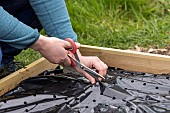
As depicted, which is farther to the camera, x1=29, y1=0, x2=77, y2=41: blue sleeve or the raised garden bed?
x1=29, y1=0, x2=77, y2=41: blue sleeve

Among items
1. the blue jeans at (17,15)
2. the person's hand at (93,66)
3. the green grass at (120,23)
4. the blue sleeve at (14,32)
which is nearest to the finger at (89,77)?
the person's hand at (93,66)

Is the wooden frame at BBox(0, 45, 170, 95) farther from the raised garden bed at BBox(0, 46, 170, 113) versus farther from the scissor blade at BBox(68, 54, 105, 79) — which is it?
the scissor blade at BBox(68, 54, 105, 79)

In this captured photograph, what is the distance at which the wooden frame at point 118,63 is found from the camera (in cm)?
178

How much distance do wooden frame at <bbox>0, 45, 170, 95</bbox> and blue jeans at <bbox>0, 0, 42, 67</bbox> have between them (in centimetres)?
13

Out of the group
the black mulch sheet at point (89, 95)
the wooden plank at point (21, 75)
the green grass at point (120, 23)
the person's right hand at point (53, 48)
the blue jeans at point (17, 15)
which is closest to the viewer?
the black mulch sheet at point (89, 95)

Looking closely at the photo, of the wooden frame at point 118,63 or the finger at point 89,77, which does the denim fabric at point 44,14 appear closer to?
the wooden frame at point 118,63

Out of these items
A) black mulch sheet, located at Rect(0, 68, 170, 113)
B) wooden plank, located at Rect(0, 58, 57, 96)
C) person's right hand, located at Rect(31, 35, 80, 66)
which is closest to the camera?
black mulch sheet, located at Rect(0, 68, 170, 113)

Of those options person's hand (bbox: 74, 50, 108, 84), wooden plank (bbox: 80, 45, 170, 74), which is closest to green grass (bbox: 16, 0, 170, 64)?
wooden plank (bbox: 80, 45, 170, 74)

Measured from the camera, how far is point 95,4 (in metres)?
3.18

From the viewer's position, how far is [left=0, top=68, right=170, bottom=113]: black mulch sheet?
1.47 metres

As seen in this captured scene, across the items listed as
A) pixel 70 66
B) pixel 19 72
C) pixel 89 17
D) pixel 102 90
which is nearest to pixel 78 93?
pixel 102 90

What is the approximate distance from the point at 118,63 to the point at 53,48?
16.2 inches

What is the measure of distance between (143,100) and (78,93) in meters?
0.23

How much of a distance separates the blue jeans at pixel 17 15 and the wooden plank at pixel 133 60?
26 cm
